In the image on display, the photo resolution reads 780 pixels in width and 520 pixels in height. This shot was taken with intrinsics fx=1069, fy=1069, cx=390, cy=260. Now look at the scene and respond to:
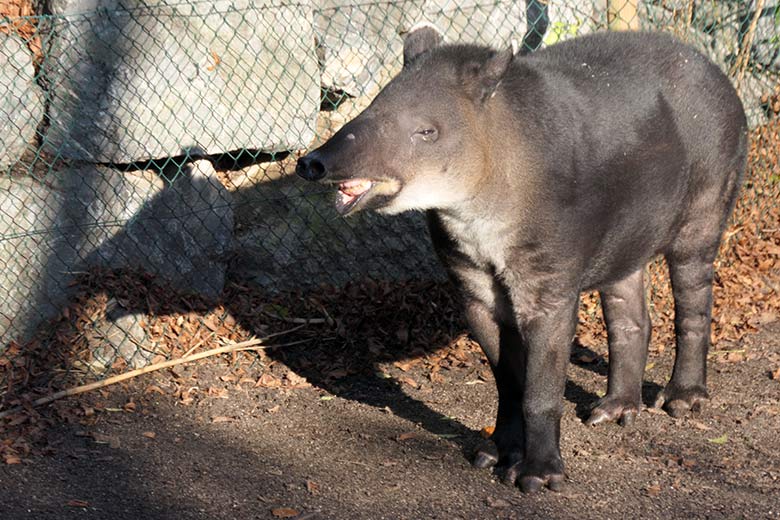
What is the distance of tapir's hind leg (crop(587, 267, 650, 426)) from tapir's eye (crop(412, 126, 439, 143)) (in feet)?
6.04

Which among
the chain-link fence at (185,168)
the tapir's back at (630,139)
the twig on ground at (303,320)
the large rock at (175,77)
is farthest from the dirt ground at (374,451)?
the large rock at (175,77)

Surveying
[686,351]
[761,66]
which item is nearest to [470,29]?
[761,66]

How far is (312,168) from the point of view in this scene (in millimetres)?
4137

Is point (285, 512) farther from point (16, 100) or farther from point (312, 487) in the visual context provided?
point (16, 100)

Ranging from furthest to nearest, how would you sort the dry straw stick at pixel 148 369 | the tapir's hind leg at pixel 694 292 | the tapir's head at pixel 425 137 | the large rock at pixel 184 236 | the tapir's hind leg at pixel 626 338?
the large rock at pixel 184 236
the dry straw stick at pixel 148 369
the tapir's hind leg at pixel 626 338
the tapir's hind leg at pixel 694 292
the tapir's head at pixel 425 137

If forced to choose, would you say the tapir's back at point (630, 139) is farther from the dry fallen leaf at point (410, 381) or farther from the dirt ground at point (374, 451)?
the dry fallen leaf at point (410, 381)

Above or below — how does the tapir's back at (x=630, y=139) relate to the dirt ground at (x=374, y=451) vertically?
above

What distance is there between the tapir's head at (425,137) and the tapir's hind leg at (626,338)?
1.66 m

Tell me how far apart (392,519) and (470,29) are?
4.13 metres

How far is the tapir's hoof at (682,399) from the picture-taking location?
5.94 meters

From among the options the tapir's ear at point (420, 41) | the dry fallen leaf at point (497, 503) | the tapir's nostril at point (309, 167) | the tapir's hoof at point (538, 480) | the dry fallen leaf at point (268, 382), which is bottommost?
the dry fallen leaf at point (497, 503)

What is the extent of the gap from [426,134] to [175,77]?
2.92 meters

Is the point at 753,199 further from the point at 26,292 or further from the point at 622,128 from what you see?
the point at 26,292

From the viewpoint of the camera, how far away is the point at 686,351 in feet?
19.7
